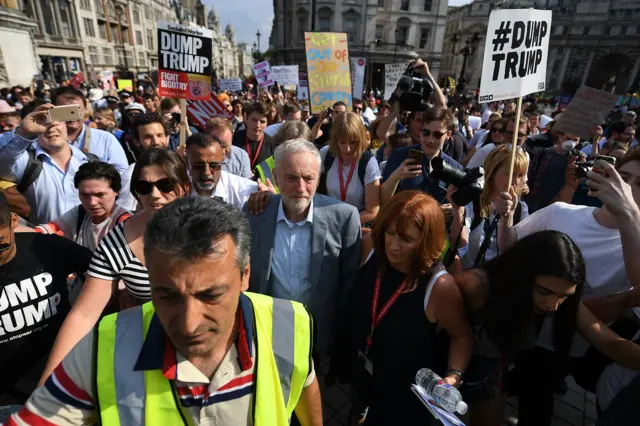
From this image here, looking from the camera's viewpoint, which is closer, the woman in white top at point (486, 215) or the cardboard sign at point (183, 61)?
the woman in white top at point (486, 215)

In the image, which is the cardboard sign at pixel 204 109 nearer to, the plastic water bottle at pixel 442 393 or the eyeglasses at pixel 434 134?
the eyeglasses at pixel 434 134

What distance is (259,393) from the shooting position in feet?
3.77

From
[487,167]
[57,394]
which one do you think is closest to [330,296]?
[57,394]

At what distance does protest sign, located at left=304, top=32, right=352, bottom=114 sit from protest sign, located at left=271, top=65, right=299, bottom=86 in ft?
16.6

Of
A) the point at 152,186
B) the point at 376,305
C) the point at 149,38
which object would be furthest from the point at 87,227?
the point at 149,38

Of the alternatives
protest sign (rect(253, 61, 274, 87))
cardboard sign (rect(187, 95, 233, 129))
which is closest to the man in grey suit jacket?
cardboard sign (rect(187, 95, 233, 129))

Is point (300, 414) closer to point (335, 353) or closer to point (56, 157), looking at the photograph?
point (335, 353)

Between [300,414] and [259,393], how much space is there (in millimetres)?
433

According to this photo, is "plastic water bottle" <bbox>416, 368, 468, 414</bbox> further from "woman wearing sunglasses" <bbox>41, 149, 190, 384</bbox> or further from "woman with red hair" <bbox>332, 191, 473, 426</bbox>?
"woman wearing sunglasses" <bbox>41, 149, 190, 384</bbox>

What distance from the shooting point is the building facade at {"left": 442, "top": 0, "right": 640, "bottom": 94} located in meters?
50.8

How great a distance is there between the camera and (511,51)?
240 cm

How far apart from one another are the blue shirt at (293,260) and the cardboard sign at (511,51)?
1.62m

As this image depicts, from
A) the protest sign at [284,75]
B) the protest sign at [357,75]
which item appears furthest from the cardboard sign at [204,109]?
the protest sign at [284,75]

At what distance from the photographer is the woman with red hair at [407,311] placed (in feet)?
5.86
